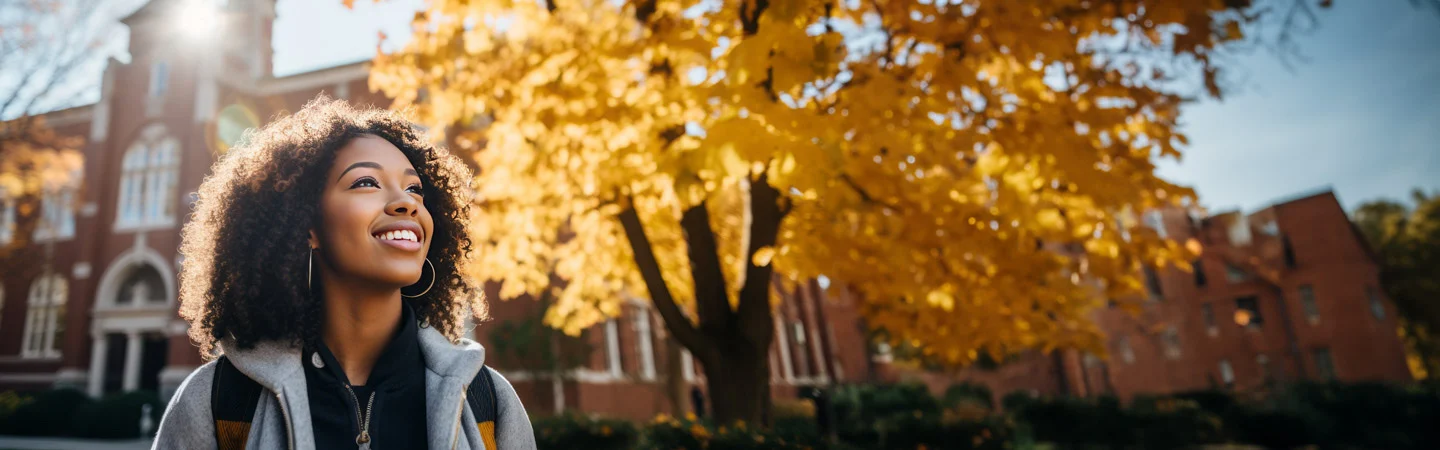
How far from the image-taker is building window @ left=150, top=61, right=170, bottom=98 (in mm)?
23234

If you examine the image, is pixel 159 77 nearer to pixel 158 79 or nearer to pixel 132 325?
pixel 158 79

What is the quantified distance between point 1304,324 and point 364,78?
137ft

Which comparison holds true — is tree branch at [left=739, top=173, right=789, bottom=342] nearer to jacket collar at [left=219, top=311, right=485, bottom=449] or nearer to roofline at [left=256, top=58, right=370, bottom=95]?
jacket collar at [left=219, top=311, right=485, bottom=449]

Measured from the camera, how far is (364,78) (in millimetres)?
19859

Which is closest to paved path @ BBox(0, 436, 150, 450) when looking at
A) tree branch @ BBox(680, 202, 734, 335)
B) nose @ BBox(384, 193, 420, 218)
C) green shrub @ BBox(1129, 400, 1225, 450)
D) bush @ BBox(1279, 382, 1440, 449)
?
tree branch @ BBox(680, 202, 734, 335)

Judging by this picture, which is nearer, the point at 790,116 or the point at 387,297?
the point at 387,297

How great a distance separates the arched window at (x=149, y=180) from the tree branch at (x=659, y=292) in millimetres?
22642

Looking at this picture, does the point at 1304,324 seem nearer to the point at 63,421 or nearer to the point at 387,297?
the point at 387,297

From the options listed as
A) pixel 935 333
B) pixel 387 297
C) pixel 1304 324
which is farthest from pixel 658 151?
pixel 1304 324

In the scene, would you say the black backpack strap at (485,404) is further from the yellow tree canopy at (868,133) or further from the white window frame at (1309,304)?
the white window frame at (1309,304)

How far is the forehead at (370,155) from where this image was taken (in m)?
1.84

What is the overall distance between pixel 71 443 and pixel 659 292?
16586mm

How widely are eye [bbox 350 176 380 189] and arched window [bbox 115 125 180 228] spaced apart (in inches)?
1009

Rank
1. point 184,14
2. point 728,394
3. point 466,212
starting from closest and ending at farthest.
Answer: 1. point 466,212
2. point 728,394
3. point 184,14
